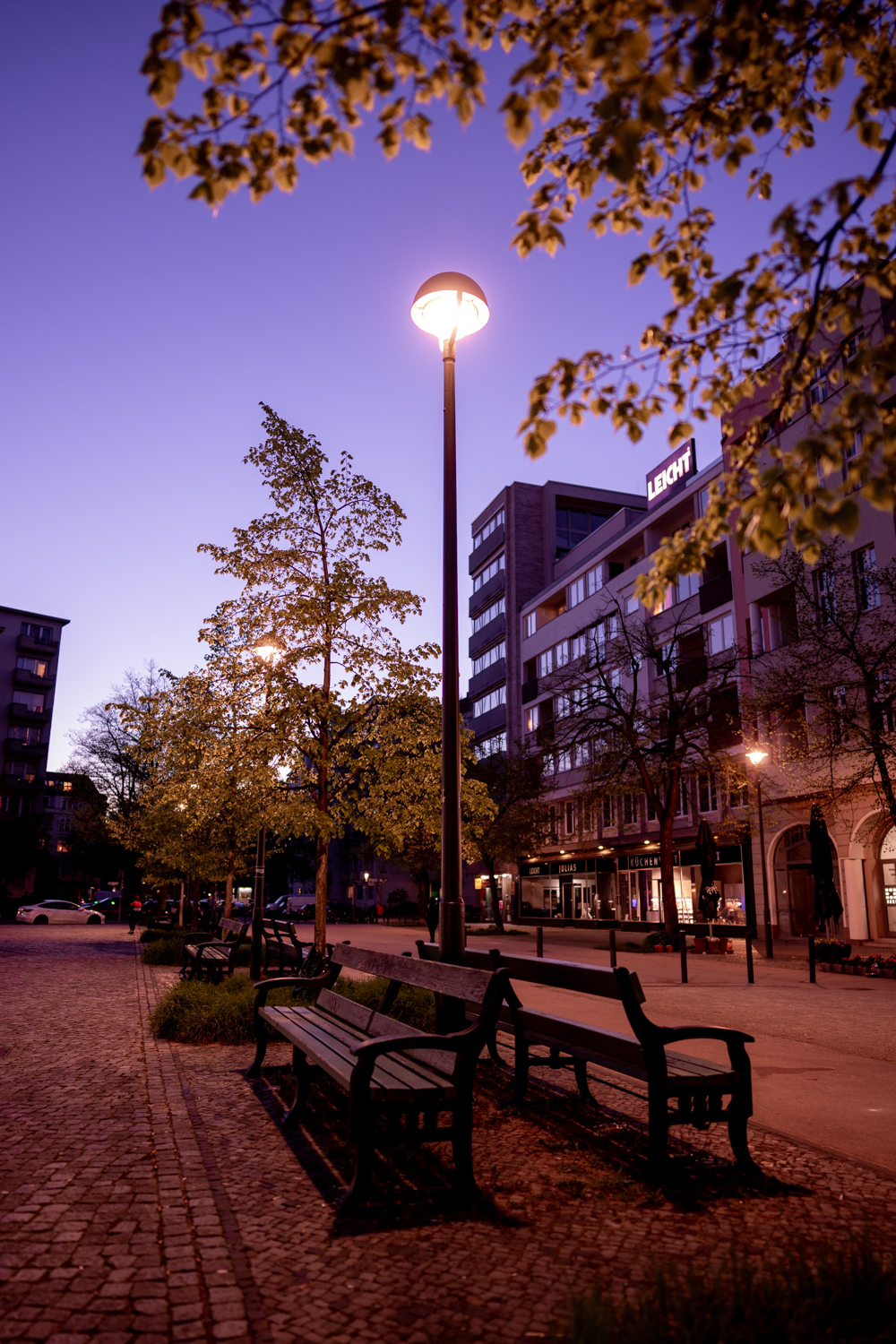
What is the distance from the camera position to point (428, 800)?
1344 cm

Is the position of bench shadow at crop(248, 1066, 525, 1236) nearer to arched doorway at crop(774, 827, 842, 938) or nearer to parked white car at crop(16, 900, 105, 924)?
arched doorway at crop(774, 827, 842, 938)

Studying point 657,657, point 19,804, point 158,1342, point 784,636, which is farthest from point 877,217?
point 19,804

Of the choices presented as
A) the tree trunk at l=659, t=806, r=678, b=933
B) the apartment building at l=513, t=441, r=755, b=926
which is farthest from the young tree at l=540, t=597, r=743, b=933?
the apartment building at l=513, t=441, r=755, b=926

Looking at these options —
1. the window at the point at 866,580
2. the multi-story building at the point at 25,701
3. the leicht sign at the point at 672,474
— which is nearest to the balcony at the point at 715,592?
the leicht sign at the point at 672,474

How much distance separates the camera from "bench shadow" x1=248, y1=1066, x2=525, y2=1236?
→ 171 inches

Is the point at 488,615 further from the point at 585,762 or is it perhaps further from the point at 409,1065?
the point at 409,1065

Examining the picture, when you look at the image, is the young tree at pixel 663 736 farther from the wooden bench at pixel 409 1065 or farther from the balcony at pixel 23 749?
the balcony at pixel 23 749

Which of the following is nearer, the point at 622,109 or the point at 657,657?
the point at 622,109

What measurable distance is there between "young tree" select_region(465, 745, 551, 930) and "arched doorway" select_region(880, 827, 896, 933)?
14.9 metres

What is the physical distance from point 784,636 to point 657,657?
5069mm

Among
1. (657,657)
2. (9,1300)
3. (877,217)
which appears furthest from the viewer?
(657,657)

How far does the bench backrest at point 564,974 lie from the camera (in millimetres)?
5238

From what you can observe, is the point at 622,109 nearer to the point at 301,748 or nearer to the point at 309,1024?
the point at 309,1024

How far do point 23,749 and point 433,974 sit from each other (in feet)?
263
